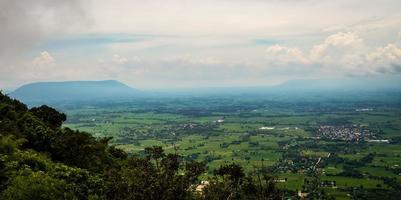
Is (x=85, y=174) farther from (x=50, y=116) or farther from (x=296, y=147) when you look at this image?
(x=296, y=147)

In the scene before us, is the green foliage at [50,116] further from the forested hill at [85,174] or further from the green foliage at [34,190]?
the green foliage at [34,190]

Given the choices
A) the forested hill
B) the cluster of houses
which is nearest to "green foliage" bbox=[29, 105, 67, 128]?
the forested hill

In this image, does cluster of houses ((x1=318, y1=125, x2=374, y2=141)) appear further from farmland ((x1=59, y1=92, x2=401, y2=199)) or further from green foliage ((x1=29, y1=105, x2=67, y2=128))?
green foliage ((x1=29, y1=105, x2=67, y2=128))

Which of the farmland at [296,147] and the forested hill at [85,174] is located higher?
the forested hill at [85,174]

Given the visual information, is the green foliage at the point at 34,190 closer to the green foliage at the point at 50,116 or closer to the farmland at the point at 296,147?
the green foliage at the point at 50,116

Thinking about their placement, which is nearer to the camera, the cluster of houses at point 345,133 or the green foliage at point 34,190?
the green foliage at point 34,190

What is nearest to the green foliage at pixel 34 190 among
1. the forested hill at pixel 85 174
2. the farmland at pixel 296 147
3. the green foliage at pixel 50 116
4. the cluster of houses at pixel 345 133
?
the forested hill at pixel 85 174

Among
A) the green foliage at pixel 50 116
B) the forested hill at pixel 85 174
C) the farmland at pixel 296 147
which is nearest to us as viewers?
the forested hill at pixel 85 174

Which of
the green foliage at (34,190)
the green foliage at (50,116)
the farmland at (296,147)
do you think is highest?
the green foliage at (50,116)

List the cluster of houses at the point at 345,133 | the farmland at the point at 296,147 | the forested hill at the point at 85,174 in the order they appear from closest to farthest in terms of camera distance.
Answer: the forested hill at the point at 85,174, the farmland at the point at 296,147, the cluster of houses at the point at 345,133

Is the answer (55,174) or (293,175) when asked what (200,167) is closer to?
(55,174)
